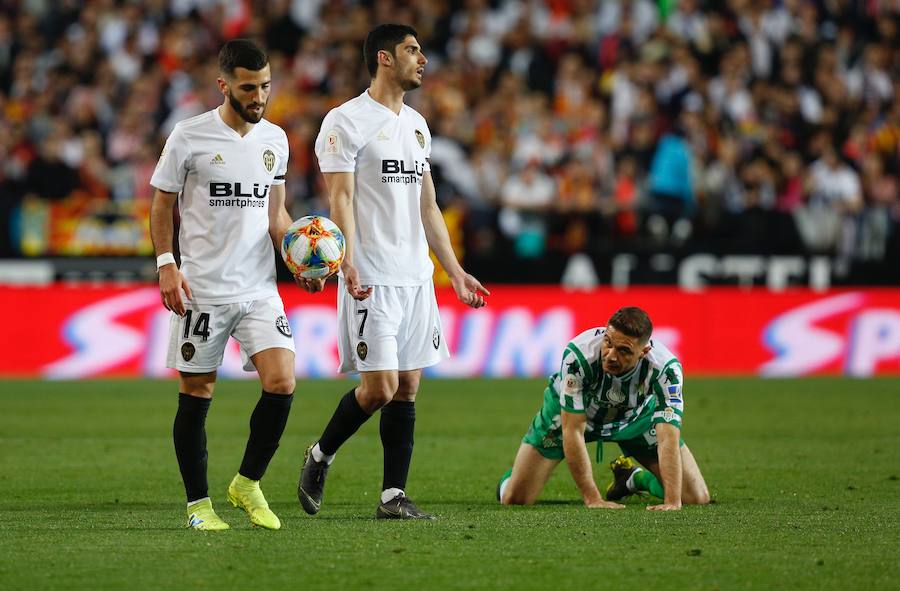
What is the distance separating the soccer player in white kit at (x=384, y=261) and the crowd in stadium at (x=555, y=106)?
1012 cm

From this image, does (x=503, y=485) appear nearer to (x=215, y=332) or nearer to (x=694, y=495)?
(x=694, y=495)

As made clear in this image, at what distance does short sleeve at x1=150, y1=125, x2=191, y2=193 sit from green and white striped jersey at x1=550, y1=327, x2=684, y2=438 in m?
2.40

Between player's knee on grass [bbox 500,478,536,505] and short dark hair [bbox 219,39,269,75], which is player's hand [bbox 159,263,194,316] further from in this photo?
player's knee on grass [bbox 500,478,536,505]

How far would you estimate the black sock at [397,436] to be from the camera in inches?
299

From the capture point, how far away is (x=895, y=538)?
22.4 ft

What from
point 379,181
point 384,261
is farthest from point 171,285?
point 379,181

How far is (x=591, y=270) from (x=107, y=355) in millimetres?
5902

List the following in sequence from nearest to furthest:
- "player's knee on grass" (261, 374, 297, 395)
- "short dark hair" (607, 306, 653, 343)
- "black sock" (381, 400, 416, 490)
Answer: "player's knee on grass" (261, 374, 297, 395) → "black sock" (381, 400, 416, 490) → "short dark hair" (607, 306, 653, 343)

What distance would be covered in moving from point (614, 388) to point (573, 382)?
34 cm

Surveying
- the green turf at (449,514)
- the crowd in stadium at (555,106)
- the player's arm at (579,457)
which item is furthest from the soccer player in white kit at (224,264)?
the crowd in stadium at (555,106)

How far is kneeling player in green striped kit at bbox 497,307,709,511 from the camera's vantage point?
7.94m

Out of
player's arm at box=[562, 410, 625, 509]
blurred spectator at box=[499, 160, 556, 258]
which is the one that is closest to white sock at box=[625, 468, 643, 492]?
player's arm at box=[562, 410, 625, 509]

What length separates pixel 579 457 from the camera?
802cm

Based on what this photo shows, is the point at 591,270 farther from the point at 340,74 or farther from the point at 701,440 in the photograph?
the point at 701,440
